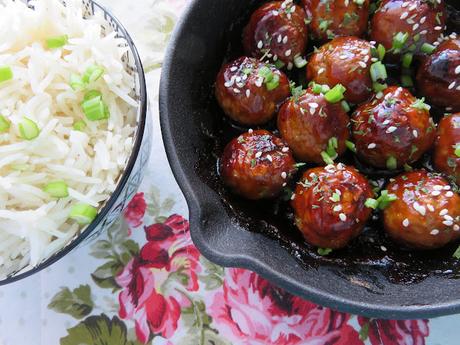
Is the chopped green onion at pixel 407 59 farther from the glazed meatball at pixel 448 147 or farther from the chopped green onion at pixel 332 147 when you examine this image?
the chopped green onion at pixel 332 147

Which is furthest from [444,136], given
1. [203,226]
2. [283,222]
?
[203,226]

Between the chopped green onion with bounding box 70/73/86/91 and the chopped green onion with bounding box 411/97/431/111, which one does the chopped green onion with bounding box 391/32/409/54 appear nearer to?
the chopped green onion with bounding box 411/97/431/111

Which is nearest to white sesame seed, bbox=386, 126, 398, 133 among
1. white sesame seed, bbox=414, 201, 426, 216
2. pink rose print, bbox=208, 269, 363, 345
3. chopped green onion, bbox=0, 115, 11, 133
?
white sesame seed, bbox=414, 201, 426, 216

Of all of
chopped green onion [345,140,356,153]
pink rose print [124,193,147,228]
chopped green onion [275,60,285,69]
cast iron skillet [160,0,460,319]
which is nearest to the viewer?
cast iron skillet [160,0,460,319]

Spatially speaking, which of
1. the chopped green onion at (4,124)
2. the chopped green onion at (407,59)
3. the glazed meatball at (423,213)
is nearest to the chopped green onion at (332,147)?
the glazed meatball at (423,213)

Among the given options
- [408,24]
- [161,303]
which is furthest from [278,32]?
[161,303]

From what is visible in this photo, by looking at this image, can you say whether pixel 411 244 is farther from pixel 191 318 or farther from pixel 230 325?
pixel 191 318
